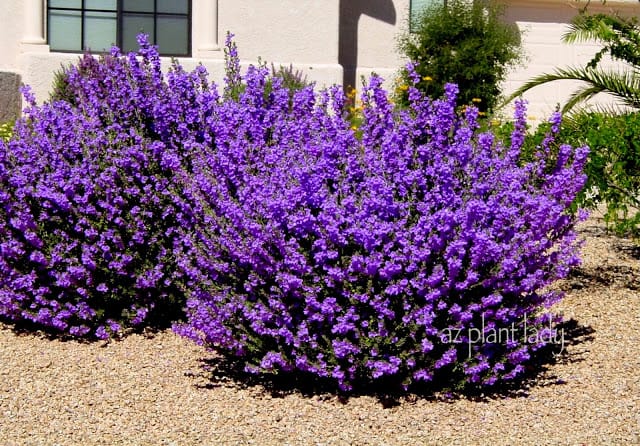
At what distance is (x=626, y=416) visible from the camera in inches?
186

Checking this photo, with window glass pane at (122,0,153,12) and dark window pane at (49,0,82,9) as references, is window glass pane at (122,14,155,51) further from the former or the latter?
dark window pane at (49,0,82,9)

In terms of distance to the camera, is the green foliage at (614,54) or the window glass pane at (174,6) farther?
the window glass pane at (174,6)

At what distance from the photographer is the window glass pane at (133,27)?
535 inches

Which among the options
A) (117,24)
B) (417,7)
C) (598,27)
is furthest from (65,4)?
(598,27)

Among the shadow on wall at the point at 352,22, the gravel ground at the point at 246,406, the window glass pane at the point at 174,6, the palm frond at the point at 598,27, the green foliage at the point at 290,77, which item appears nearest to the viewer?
the gravel ground at the point at 246,406

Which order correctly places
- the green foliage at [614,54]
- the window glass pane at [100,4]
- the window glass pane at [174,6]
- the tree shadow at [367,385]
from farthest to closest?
1. the window glass pane at [174,6]
2. the window glass pane at [100,4]
3. the green foliage at [614,54]
4. the tree shadow at [367,385]

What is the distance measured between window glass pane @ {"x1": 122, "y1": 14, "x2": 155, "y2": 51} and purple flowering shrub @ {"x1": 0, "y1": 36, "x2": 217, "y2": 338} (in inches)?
312

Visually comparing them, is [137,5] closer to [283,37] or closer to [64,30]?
[64,30]

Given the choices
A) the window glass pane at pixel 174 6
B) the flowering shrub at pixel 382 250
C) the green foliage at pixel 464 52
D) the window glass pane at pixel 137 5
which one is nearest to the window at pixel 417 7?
the green foliage at pixel 464 52

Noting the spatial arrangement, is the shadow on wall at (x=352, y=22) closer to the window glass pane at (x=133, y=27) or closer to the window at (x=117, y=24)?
the window at (x=117, y=24)

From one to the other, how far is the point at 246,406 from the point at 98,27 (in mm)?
9836

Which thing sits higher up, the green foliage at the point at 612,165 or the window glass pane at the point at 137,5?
the window glass pane at the point at 137,5

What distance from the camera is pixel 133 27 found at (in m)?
13.6

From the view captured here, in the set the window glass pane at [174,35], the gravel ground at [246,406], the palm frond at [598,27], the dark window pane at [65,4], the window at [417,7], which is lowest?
the gravel ground at [246,406]
